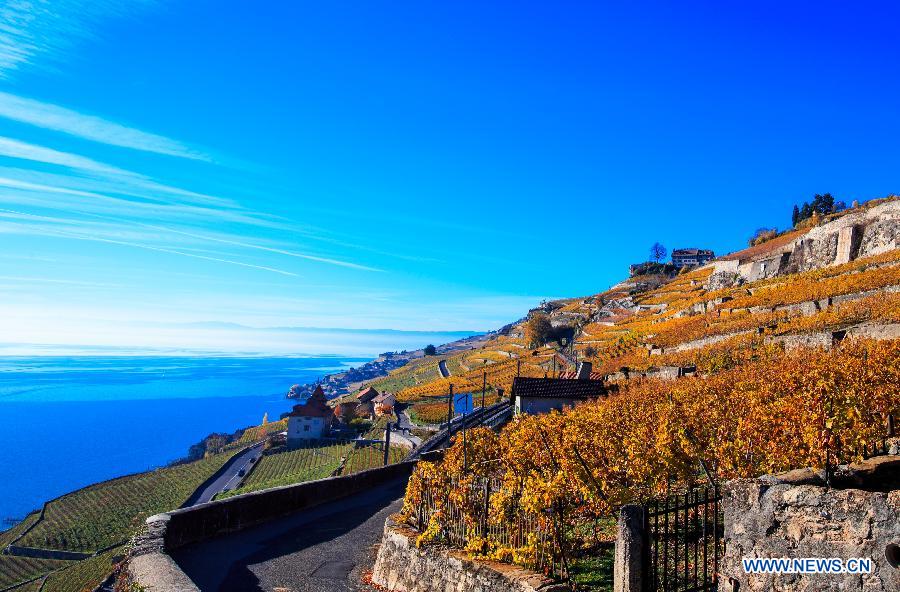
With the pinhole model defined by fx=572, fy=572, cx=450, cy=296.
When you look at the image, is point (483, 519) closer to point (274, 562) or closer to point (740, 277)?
point (274, 562)

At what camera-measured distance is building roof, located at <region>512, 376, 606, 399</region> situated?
3725 centimetres

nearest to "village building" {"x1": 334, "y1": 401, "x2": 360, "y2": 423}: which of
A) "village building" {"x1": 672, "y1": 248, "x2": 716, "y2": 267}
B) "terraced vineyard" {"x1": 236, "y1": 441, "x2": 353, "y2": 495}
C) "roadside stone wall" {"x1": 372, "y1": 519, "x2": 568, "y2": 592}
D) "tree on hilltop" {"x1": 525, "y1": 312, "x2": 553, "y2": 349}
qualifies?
"terraced vineyard" {"x1": 236, "y1": 441, "x2": 353, "y2": 495}

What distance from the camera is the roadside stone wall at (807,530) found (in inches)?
205

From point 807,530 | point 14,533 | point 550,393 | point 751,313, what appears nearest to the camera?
point 807,530

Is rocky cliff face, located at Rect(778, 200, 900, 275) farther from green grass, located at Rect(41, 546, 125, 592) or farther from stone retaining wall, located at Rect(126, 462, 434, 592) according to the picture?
green grass, located at Rect(41, 546, 125, 592)

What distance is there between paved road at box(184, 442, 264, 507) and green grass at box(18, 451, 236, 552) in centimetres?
132

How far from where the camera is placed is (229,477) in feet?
210

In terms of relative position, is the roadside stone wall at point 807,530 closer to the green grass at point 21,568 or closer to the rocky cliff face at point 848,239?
the green grass at point 21,568

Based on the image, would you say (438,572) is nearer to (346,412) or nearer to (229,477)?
(229,477)

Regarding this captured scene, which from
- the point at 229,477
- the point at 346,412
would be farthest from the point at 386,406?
the point at 229,477

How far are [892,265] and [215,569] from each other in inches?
2126

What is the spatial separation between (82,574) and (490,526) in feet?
151

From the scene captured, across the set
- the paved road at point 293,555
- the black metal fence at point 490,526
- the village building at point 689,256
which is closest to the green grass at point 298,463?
the paved road at point 293,555

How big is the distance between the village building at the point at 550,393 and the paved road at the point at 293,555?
19717 mm
